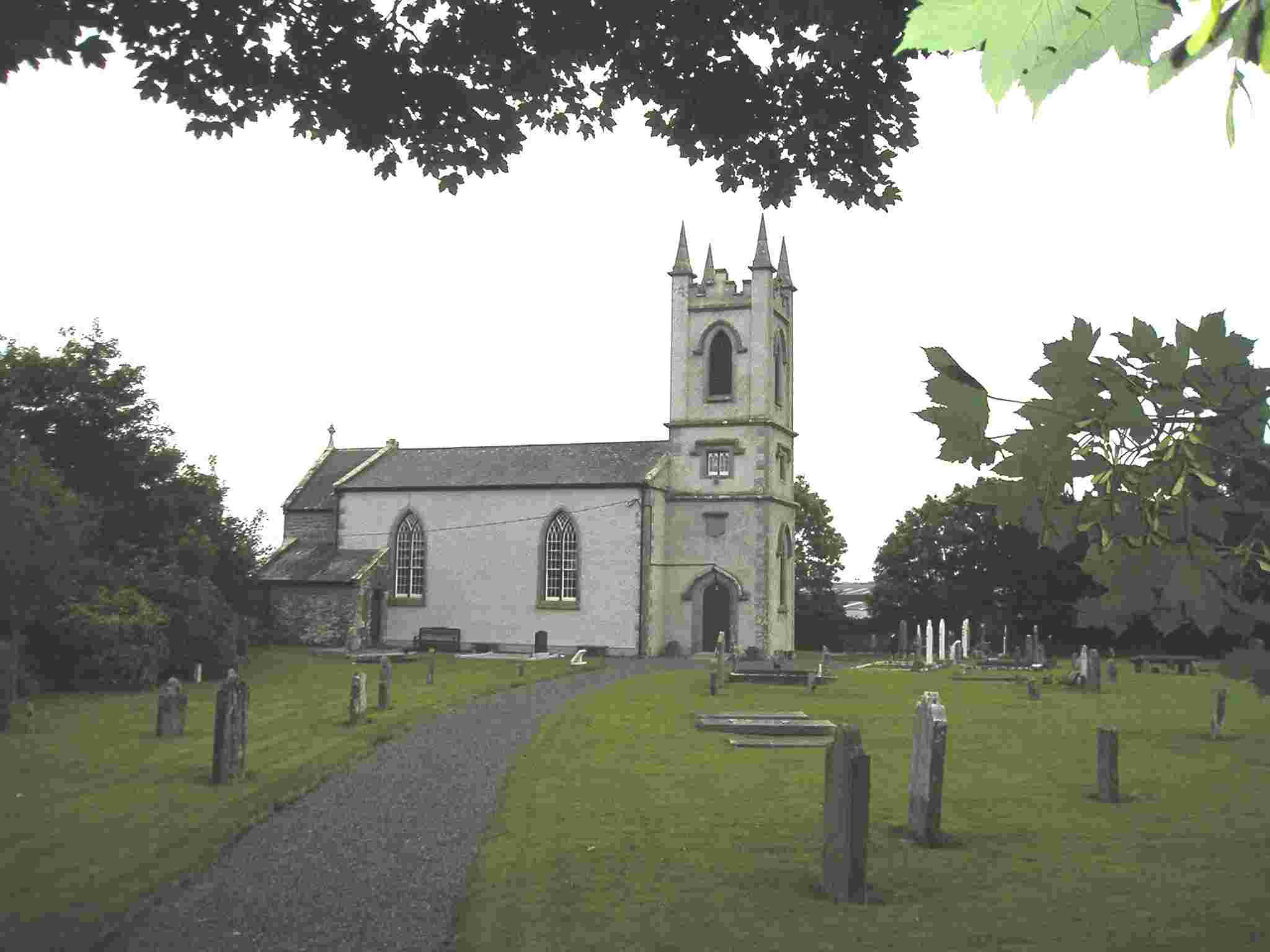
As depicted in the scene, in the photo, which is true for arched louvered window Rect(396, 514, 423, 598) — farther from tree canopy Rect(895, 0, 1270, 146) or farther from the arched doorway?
tree canopy Rect(895, 0, 1270, 146)

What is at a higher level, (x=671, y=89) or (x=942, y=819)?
(x=671, y=89)

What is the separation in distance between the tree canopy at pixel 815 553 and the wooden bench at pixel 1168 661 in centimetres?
1946

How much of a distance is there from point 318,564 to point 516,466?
9.33 m

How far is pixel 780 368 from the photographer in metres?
47.7

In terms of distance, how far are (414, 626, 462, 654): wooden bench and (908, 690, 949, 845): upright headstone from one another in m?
34.0

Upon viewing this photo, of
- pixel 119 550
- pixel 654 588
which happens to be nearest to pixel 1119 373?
pixel 119 550

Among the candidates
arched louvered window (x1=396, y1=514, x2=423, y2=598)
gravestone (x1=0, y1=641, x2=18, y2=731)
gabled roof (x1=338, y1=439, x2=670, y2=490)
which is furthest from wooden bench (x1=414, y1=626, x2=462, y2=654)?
gravestone (x1=0, y1=641, x2=18, y2=731)

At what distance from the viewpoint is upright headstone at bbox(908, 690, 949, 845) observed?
36.7 feet

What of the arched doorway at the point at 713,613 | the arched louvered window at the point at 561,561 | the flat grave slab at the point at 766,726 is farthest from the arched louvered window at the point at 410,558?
the flat grave slab at the point at 766,726

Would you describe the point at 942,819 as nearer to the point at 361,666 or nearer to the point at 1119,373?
the point at 1119,373

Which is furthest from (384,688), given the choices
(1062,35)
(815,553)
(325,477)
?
(815,553)

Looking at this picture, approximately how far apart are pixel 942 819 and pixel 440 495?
3672 cm

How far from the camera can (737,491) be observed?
148 feet

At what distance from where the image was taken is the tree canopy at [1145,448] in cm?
250
